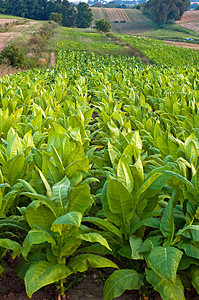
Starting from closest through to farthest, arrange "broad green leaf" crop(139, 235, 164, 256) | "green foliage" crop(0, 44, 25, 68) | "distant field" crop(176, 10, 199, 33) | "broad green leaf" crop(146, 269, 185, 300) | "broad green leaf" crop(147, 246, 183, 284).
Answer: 1. "broad green leaf" crop(147, 246, 183, 284)
2. "broad green leaf" crop(146, 269, 185, 300)
3. "broad green leaf" crop(139, 235, 164, 256)
4. "green foliage" crop(0, 44, 25, 68)
5. "distant field" crop(176, 10, 199, 33)

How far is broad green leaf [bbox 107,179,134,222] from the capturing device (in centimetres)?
188

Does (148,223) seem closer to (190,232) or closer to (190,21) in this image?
(190,232)

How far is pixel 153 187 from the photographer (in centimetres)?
215

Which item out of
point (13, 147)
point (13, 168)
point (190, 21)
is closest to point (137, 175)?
point (13, 168)

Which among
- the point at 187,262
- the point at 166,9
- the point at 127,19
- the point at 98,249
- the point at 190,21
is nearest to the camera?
the point at 187,262

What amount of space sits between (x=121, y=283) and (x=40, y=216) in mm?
697

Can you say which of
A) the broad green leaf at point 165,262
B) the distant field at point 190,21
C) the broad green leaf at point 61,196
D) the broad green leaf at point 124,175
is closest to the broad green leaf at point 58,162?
the broad green leaf at point 61,196

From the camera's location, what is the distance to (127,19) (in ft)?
288

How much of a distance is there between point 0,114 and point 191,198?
9.79ft

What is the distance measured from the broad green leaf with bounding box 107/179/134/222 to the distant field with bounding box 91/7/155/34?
82.4m

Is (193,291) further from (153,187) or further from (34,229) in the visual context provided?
(34,229)

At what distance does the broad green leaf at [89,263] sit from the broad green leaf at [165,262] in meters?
0.35

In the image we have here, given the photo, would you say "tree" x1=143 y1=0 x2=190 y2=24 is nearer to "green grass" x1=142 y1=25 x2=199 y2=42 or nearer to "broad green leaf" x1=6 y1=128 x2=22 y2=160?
"green grass" x1=142 y1=25 x2=199 y2=42

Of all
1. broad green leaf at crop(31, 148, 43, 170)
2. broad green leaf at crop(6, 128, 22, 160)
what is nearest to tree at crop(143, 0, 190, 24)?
broad green leaf at crop(6, 128, 22, 160)
